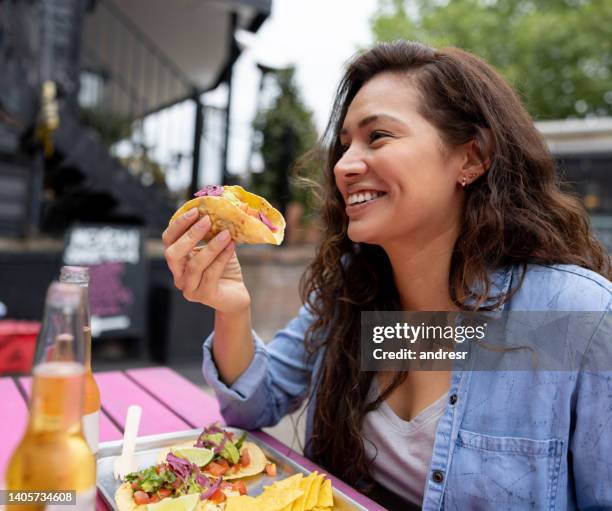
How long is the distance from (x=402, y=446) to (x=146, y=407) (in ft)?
2.99

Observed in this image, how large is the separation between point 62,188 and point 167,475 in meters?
6.62

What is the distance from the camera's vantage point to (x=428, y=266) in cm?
182

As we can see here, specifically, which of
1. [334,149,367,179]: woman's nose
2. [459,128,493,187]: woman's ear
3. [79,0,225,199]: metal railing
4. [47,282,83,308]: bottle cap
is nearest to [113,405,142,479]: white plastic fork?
[47,282,83,308]: bottle cap

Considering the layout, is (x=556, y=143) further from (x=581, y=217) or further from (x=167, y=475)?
(x=167, y=475)

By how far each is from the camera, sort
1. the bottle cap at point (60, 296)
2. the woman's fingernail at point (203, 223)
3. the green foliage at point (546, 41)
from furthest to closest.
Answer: the green foliage at point (546, 41) → the woman's fingernail at point (203, 223) → the bottle cap at point (60, 296)

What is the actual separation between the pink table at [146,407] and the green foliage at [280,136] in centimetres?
591

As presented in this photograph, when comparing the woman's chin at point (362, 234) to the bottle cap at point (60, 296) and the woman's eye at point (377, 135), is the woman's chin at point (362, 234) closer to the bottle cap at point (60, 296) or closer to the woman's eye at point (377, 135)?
the woman's eye at point (377, 135)

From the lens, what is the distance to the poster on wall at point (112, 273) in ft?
16.8

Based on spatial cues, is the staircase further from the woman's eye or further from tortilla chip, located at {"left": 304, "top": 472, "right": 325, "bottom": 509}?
tortilla chip, located at {"left": 304, "top": 472, "right": 325, "bottom": 509}

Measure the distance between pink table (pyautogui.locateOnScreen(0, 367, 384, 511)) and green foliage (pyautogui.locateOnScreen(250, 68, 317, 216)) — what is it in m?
5.91

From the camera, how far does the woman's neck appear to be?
5.89ft

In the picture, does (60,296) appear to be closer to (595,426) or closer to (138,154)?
(595,426)

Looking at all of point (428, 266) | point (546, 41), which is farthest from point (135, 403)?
point (546, 41)

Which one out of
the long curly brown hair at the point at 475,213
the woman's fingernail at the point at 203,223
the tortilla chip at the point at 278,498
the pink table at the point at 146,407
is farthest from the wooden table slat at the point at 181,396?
the woman's fingernail at the point at 203,223
